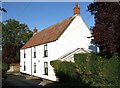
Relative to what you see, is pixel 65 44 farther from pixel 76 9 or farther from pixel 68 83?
pixel 68 83

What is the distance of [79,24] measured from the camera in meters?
38.7

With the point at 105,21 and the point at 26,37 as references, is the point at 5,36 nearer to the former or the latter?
the point at 26,37

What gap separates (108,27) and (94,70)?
221 inches

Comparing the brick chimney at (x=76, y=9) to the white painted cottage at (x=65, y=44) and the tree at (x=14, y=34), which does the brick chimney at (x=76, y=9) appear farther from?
the tree at (x=14, y=34)

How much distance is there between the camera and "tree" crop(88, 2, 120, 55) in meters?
18.4

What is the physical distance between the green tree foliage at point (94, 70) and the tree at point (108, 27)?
148 cm

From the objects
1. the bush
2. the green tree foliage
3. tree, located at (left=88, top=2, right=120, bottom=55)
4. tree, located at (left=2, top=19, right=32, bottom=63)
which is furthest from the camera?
tree, located at (left=2, top=19, right=32, bottom=63)

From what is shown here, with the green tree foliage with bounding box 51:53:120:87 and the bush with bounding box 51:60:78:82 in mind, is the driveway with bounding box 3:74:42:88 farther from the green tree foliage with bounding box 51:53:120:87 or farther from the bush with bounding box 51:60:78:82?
the green tree foliage with bounding box 51:53:120:87

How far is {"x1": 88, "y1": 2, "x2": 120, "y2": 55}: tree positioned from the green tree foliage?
1481 millimetres

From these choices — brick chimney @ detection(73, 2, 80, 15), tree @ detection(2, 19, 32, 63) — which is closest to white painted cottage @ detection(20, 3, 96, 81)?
brick chimney @ detection(73, 2, 80, 15)

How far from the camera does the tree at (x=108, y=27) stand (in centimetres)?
1838

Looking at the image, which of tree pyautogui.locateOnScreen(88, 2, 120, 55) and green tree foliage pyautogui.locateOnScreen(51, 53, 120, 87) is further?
green tree foliage pyautogui.locateOnScreen(51, 53, 120, 87)

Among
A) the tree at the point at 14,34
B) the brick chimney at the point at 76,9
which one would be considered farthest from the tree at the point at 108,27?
the tree at the point at 14,34

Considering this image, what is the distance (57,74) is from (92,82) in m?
12.5
